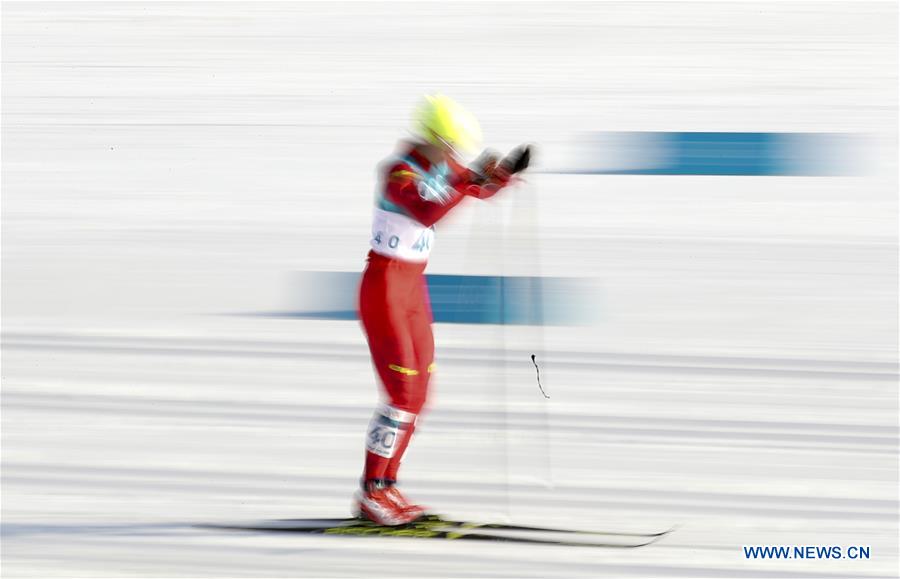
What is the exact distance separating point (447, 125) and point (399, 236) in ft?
0.99

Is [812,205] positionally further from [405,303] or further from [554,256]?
[405,303]

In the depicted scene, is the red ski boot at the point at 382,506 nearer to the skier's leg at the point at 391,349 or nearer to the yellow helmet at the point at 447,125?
the skier's leg at the point at 391,349

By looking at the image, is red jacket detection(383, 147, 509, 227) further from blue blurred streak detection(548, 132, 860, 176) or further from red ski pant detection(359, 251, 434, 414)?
blue blurred streak detection(548, 132, 860, 176)

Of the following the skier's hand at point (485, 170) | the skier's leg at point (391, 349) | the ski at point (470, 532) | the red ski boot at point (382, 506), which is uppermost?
the skier's hand at point (485, 170)

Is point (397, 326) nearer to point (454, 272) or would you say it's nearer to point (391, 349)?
point (391, 349)

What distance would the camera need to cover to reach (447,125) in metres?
2.96

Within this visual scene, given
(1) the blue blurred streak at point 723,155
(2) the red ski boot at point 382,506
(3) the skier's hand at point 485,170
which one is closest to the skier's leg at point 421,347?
(2) the red ski boot at point 382,506

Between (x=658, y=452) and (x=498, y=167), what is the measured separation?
1.22 meters

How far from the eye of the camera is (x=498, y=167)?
9.75 feet

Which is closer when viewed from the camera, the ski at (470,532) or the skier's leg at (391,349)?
the skier's leg at (391,349)

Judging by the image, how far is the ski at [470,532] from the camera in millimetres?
3174

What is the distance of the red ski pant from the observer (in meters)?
3.00

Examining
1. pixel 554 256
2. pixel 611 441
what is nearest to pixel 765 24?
pixel 554 256

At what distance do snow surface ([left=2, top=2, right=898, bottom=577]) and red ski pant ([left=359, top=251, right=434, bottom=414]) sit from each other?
366 mm
